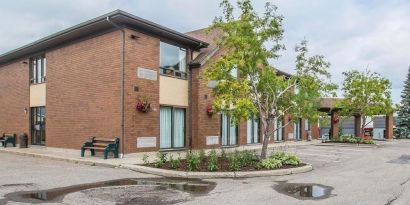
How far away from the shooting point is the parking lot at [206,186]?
8383 millimetres

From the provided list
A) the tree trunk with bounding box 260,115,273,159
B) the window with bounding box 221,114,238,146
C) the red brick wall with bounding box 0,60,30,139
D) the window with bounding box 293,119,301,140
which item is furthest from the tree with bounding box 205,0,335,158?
the window with bounding box 293,119,301,140

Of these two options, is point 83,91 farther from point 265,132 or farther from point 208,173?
point 265,132

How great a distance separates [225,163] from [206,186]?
3.65 meters

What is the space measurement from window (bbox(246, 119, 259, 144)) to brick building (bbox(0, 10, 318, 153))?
114 inches

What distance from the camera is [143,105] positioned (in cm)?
1675

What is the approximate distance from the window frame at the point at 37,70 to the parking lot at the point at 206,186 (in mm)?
8385

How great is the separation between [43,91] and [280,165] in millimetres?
14144

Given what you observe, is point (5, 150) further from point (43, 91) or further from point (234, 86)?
point (234, 86)

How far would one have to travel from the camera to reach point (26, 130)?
2272 cm

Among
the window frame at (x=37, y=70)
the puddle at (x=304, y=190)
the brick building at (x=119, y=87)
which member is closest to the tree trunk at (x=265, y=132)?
the brick building at (x=119, y=87)

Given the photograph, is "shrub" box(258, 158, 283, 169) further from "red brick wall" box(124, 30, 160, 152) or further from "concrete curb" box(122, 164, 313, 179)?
"red brick wall" box(124, 30, 160, 152)

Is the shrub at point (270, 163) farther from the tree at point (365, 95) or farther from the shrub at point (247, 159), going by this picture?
the tree at point (365, 95)

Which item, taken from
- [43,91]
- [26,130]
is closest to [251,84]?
[43,91]

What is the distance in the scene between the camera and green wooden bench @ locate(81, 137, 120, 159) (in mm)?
15663
